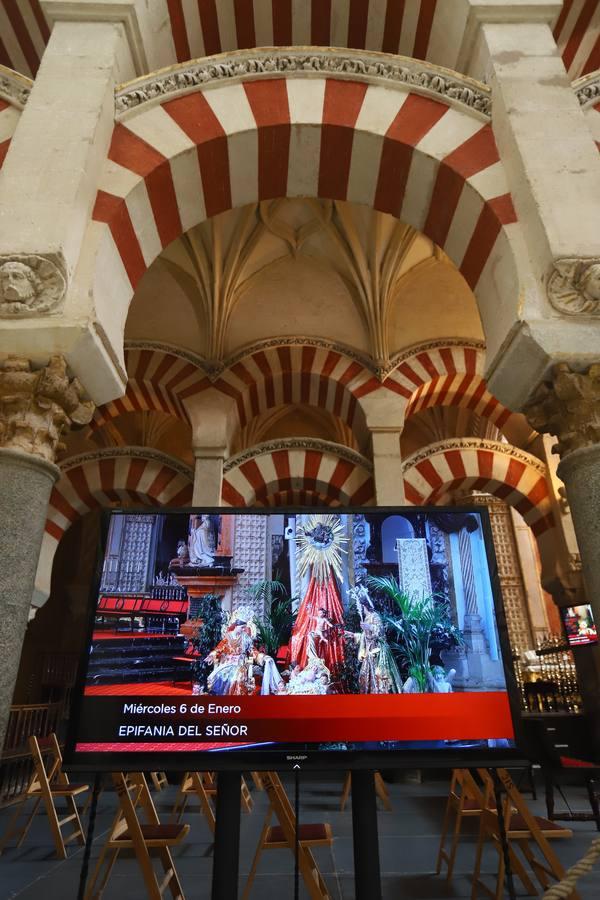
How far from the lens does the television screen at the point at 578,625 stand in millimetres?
7396

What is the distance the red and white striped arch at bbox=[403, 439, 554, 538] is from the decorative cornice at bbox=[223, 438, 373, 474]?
83 centimetres

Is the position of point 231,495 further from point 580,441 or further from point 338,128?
point 580,441

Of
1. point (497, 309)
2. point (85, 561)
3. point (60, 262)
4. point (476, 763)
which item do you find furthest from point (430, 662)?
point (85, 561)

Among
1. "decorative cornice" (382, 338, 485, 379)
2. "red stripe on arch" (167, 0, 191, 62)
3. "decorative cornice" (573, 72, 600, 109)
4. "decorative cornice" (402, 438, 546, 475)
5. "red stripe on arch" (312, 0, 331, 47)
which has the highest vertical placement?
"red stripe on arch" (312, 0, 331, 47)

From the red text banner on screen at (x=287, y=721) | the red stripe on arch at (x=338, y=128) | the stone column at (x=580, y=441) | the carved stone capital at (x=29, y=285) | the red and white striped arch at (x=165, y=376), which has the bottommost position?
the red text banner on screen at (x=287, y=721)

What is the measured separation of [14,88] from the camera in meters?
3.85

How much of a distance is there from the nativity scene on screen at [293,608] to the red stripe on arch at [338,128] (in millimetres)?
2880

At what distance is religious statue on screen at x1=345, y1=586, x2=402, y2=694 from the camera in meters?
2.14

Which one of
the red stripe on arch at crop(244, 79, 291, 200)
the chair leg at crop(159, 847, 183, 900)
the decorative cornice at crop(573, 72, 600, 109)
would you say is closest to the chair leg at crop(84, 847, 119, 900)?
the chair leg at crop(159, 847, 183, 900)

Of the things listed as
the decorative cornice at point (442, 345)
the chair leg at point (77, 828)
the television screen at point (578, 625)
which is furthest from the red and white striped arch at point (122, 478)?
the television screen at point (578, 625)

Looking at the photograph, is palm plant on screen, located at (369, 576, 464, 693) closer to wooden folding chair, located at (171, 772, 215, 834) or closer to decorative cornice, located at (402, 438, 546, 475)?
wooden folding chair, located at (171, 772, 215, 834)

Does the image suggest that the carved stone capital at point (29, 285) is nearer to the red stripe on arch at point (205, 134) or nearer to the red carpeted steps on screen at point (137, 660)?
the red stripe on arch at point (205, 134)

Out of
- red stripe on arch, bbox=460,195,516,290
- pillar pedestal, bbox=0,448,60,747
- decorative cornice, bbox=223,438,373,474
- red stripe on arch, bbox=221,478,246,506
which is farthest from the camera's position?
decorative cornice, bbox=223,438,373,474

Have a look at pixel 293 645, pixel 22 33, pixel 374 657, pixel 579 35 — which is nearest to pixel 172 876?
pixel 293 645
